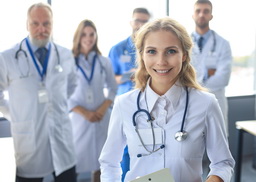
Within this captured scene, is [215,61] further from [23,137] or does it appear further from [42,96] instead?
[23,137]

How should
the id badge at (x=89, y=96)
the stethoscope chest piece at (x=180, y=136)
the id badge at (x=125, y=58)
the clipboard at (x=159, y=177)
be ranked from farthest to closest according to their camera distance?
the id badge at (x=125, y=58)
the id badge at (x=89, y=96)
the stethoscope chest piece at (x=180, y=136)
the clipboard at (x=159, y=177)

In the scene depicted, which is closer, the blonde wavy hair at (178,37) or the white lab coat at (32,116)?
the blonde wavy hair at (178,37)

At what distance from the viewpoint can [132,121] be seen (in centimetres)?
121

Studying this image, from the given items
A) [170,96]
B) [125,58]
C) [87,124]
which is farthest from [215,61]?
[170,96]

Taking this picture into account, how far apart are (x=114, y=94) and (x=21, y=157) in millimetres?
1099

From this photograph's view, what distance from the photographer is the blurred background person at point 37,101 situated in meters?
2.11

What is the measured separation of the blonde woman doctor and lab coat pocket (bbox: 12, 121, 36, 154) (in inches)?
41.9

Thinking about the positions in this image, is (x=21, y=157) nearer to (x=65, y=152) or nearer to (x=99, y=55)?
(x=65, y=152)

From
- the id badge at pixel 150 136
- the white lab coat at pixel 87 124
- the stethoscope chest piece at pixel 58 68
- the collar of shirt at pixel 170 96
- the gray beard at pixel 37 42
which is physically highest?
the gray beard at pixel 37 42

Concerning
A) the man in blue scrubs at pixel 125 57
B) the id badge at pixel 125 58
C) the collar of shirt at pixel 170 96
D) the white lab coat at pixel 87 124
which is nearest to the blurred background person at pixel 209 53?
the man in blue scrubs at pixel 125 57

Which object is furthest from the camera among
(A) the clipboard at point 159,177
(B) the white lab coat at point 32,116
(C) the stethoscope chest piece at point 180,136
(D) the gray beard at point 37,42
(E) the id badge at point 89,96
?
(E) the id badge at point 89,96

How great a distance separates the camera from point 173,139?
1.16 meters

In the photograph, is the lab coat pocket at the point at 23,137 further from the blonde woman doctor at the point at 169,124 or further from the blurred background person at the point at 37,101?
the blonde woman doctor at the point at 169,124

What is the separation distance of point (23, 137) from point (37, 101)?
0.27 m
